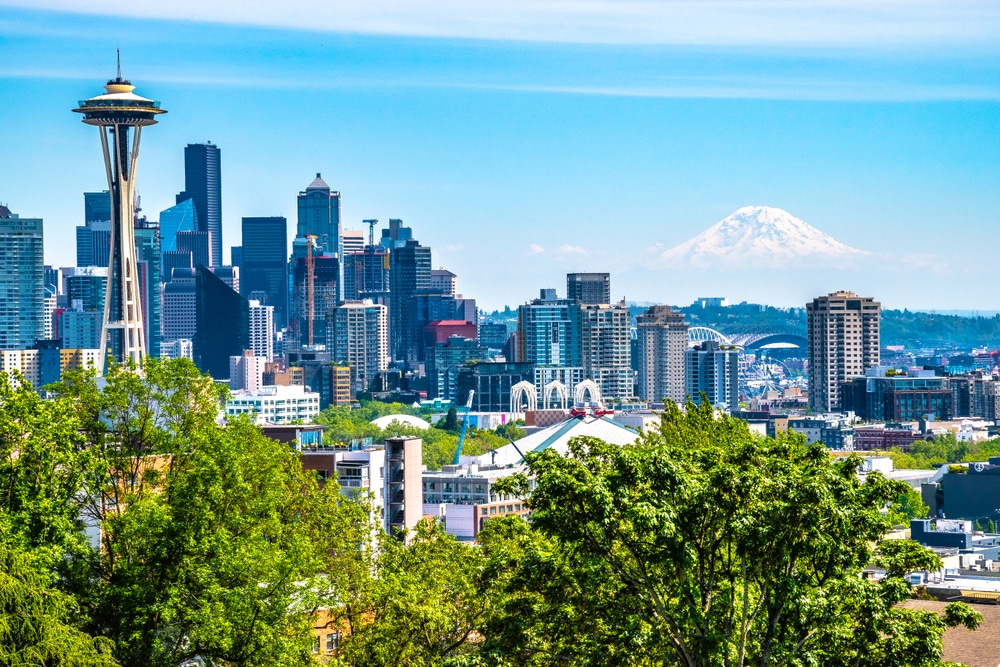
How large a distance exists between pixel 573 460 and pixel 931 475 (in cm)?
12647

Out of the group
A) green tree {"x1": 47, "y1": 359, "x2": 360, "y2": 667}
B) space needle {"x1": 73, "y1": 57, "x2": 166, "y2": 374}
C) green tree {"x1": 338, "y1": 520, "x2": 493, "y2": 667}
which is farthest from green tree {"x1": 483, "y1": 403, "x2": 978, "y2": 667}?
space needle {"x1": 73, "y1": 57, "x2": 166, "y2": 374}

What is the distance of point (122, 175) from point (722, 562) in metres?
141

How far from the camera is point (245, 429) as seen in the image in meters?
40.6

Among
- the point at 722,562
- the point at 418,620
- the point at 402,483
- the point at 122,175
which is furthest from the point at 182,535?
the point at 122,175

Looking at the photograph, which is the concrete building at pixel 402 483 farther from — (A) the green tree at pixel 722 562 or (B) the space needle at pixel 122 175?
(B) the space needle at pixel 122 175

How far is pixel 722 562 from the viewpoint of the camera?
2906 cm

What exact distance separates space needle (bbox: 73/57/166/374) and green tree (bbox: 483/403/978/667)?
136611mm

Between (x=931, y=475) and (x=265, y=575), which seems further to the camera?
(x=931, y=475)

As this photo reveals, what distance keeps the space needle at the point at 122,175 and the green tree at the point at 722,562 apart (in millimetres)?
136611

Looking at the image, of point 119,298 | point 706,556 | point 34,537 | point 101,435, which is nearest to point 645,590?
point 706,556

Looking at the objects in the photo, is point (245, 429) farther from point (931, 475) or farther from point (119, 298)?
point (119, 298)

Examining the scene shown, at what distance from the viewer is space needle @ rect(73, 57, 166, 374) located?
6442 inches

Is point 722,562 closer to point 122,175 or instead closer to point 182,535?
point 182,535

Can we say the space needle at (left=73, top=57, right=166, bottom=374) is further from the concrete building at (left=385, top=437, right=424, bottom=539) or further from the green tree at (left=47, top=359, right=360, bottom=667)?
the green tree at (left=47, top=359, right=360, bottom=667)
